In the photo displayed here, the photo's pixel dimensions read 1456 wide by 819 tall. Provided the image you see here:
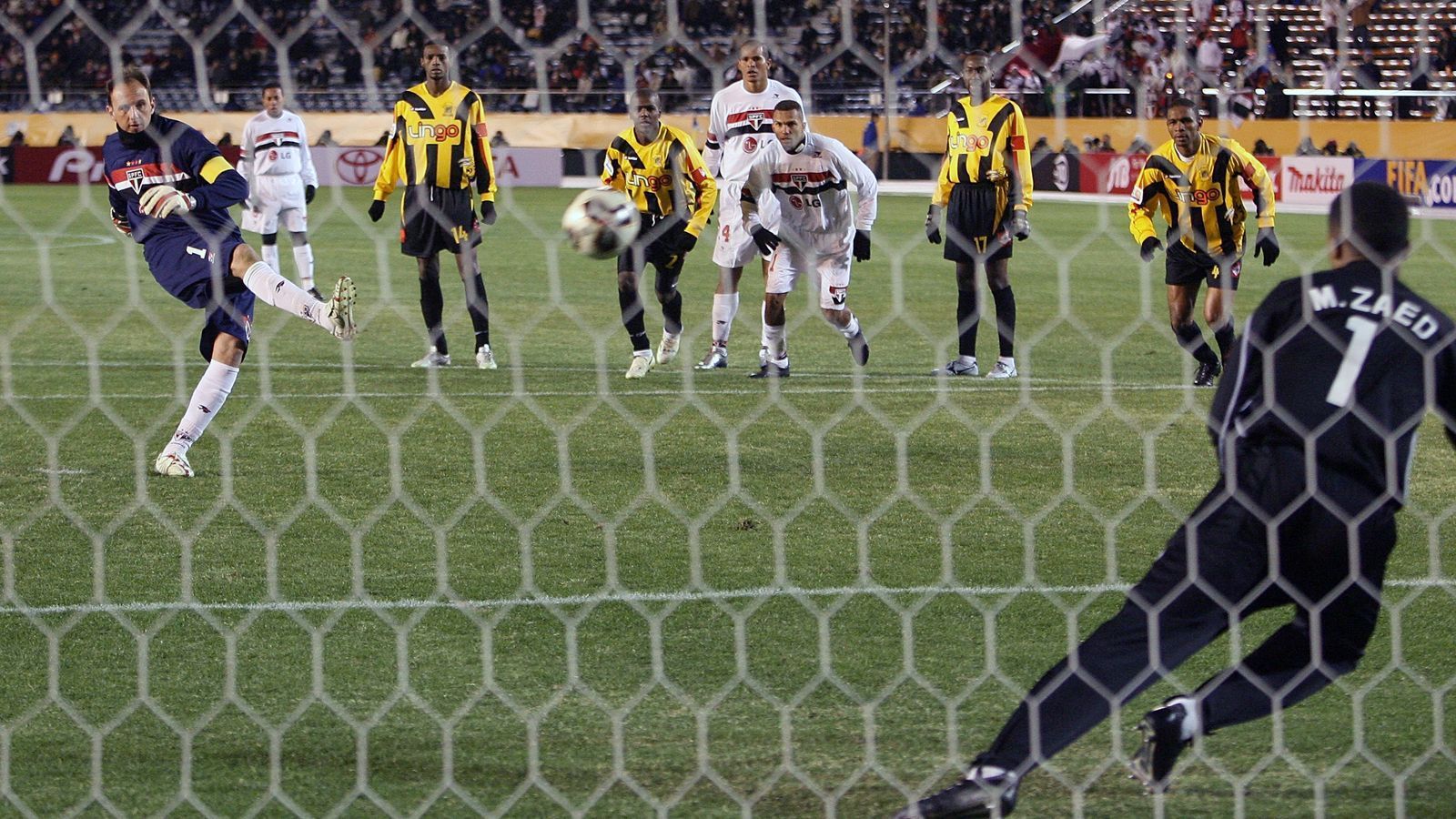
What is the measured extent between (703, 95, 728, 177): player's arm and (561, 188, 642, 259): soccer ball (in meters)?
3.95

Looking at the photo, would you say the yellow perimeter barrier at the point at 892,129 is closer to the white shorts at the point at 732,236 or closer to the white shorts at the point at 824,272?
the white shorts at the point at 732,236

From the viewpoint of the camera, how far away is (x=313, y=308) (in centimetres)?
727

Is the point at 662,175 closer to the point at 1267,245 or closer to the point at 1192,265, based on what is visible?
the point at 1192,265

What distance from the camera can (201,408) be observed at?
7207 millimetres

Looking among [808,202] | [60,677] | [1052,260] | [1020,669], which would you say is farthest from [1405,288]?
[1052,260]

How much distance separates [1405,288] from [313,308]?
495cm

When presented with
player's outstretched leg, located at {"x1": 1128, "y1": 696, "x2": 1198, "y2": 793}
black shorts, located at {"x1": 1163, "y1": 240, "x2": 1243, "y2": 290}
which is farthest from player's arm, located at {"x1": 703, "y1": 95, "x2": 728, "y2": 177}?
player's outstretched leg, located at {"x1": 1128, "y1": 696, "x2": 1198, "y2": 793}

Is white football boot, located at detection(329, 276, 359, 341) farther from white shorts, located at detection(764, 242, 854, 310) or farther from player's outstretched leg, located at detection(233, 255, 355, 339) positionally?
white shorts, located at detection(764, 242, 854, 310)

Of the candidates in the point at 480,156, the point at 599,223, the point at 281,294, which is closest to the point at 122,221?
the point at 281,294

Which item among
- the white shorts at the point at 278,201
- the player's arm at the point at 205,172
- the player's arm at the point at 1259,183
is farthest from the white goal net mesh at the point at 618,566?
the white shorts at the point at 278,201

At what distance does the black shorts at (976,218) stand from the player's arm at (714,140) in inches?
59.9

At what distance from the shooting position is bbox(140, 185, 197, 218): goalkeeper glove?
668 cm

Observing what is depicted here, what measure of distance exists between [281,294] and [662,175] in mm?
3542

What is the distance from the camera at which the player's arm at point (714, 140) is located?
10328mm
